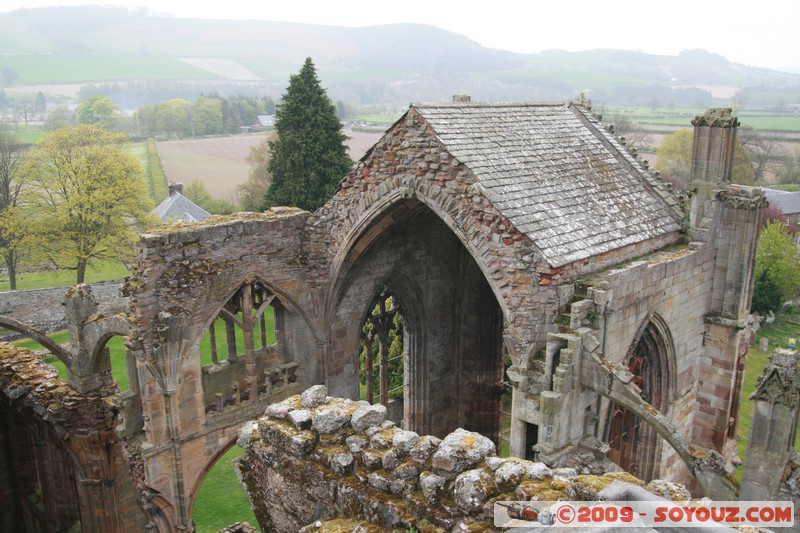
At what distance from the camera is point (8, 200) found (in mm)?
32719

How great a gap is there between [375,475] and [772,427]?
6325 mm

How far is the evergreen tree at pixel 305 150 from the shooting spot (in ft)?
86.5

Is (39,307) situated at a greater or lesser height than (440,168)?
lesser

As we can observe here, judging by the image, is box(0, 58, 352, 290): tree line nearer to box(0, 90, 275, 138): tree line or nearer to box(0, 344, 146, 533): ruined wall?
box(0, 344, 146, 533): ruined wall

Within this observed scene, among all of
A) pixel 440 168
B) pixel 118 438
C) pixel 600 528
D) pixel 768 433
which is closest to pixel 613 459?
pixel 768 433

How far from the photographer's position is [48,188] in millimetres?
31469

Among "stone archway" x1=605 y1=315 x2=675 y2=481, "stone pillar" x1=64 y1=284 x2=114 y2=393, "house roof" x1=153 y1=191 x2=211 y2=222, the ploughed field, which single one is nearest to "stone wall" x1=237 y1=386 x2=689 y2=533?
"stone archway" x1=605 y1=315 x2=675 y2=481

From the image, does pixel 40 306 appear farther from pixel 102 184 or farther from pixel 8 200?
pixel 8 200

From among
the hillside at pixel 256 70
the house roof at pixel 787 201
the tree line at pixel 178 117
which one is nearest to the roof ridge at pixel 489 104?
the house roof at pixel 787 201

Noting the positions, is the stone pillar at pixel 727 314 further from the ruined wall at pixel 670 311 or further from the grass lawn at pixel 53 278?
the grass lawn at pixel 53 278

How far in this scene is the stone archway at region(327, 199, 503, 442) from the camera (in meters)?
12.7

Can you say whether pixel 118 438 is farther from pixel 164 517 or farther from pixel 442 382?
pixel 442 382

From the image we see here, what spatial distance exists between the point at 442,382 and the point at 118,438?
655 cm

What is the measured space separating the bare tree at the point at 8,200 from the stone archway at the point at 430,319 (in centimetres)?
2285
